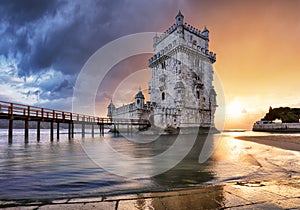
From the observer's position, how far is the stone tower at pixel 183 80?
37.8m

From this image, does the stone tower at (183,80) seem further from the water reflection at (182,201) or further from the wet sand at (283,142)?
the water reflection at (182,201)

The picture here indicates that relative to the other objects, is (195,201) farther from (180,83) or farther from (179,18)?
(179,18)

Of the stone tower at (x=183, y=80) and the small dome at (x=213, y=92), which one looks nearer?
the stone tower at (x=183, y=80)

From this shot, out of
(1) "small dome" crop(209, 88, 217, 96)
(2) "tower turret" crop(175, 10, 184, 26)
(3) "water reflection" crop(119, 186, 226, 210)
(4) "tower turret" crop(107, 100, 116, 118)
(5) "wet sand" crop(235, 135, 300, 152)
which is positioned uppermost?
(2) "tower turret" crop(175, 10, 184, 26)

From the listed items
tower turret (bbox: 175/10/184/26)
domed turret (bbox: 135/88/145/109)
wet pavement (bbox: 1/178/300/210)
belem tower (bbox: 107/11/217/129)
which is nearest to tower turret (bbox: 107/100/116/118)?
belem tower (bbox: 107/11/217/129)

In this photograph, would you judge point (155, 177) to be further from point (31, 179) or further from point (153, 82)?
point (153, 82)

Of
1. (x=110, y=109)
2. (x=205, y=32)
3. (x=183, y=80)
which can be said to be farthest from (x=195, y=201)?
(x=110, y=109)

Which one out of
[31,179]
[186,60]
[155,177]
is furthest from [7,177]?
[186,60]

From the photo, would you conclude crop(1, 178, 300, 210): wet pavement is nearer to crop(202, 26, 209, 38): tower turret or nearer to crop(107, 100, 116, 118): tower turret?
crop(202, 26, 209, 38): tower turret

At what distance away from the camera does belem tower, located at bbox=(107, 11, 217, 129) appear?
3781cm

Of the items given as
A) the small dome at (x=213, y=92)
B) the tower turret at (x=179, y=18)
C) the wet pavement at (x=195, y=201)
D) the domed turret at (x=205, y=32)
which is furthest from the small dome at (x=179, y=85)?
the wet pavement at (x=195, y=201)

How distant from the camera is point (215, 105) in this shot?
45.6 meters

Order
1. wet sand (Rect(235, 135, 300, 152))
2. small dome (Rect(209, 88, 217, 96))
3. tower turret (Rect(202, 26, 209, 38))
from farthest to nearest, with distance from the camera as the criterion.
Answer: tower turret (Rect(202, 26, 209, 38)) → small dome (Rect(209, 88, 217, 96)) → wet sand (Rect(235, 135, 300, 152))

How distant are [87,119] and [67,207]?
3124 centimetres
